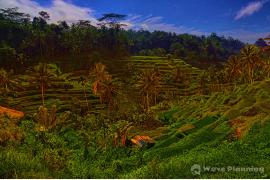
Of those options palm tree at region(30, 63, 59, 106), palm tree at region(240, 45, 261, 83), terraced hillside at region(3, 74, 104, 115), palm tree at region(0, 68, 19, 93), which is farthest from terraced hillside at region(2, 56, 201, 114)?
palm tree at region(240, 45, 261, 83)

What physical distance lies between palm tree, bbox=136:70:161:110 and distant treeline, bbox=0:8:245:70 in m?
0.77

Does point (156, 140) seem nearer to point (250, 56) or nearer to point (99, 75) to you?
point (99, 75)

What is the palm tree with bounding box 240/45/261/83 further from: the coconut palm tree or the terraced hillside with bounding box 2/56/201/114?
the coconut palm tree

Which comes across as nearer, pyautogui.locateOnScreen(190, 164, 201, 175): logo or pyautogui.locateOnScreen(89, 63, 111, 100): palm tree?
pyautogui.locateOnScreen(190, 164, 201, 175): logo

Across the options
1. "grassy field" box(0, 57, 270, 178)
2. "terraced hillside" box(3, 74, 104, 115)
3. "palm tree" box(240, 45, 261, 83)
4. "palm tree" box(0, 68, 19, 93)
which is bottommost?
"grassy field" box(0, 57, 270, 178)

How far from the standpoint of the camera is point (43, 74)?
17906 millimetres

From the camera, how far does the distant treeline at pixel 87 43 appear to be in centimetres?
1692

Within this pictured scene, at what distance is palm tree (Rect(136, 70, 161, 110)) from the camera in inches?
698

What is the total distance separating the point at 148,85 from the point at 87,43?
11.0ft

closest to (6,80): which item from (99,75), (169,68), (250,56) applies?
(99,75)

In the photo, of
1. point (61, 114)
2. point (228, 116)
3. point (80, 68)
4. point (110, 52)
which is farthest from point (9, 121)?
point (228, 116)

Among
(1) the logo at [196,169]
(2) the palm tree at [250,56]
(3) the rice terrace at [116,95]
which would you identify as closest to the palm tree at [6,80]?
(3) the rice terrace at [116,95]

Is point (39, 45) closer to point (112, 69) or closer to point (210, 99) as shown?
point (112, 69)

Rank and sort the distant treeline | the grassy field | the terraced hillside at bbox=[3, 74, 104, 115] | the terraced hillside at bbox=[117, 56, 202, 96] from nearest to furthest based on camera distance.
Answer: the grassy field
the distant treeline
the terraced hillside at bbox=[3, 74, 104, 115]
the terraced hillside at bbox=[117, 56, 202, 96]
